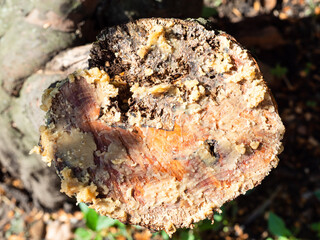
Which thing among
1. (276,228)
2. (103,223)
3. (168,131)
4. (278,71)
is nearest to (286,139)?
(278,71)

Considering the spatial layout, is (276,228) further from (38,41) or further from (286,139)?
(38,41)

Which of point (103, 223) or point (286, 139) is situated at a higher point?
point (103, 223)

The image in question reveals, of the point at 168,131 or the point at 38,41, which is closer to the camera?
the point at 168,131

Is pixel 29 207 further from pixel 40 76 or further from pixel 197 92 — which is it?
pixel 197 92

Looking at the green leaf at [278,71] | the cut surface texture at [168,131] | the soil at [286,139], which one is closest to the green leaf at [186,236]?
the soil at [286,139]

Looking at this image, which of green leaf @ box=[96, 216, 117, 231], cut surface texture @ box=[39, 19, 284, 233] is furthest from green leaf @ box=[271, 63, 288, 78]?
green leaf @ box=[96, 216, 117, 231]

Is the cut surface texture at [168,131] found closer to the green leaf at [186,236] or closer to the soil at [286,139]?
the green leaf at [186,236]
